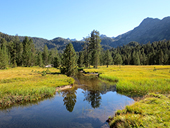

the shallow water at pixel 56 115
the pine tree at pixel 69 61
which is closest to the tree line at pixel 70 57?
the pine tree at pixel 69 61

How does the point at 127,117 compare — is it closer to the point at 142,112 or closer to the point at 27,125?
the point at 142,112

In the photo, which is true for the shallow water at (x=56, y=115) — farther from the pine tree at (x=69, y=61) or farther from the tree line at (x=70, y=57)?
the tree line at (x=70, y=57)

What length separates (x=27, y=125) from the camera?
10.8 meters

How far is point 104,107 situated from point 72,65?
25.8 metres

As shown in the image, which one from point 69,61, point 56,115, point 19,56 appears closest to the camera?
point 56,115

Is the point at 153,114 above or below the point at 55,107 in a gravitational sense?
above

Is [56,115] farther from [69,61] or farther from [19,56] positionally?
[19,56]

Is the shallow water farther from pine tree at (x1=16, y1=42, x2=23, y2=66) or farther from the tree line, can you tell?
pine tree at (x1=16, y1=42, x2=23, y2=66)

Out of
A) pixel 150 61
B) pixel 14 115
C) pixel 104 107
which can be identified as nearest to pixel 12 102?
pixel 14 115

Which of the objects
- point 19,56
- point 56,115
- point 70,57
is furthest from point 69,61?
point 19,56

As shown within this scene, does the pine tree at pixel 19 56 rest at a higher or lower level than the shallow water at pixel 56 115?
higher

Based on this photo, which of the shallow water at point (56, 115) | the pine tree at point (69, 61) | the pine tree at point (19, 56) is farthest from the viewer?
the pine tree at point (19, 56)

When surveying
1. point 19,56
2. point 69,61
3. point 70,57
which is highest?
point 19,56

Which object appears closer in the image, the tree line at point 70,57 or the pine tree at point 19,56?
the tree line at point 70,57
